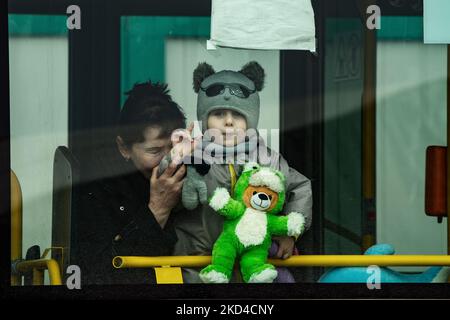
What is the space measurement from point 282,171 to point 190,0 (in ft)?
2.65

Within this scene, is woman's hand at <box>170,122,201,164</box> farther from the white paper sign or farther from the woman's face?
the white paper sign

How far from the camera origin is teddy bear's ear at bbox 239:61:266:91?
607 cm

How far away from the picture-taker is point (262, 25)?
19.8 ft

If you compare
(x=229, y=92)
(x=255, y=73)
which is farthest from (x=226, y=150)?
(x=255, y=73)

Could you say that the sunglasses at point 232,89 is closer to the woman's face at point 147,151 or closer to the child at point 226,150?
the child at point 226,150

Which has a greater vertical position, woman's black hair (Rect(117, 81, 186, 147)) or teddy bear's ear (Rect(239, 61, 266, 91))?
teddy bear's ear (Rect(239, 61, 266, 91))

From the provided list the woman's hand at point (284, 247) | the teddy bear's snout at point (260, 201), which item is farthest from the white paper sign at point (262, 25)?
the woman's hand at point (284, 247)

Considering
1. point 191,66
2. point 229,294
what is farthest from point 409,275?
point 191,66

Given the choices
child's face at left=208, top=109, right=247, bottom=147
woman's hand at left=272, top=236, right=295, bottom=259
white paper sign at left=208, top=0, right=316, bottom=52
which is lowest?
woman's hand at left=272, top=236, right=295, bottom=259

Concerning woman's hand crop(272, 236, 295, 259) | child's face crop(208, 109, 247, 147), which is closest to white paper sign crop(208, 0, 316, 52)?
child's face crop(208, 109, 247, 147)

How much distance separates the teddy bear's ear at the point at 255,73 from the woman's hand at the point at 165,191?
460mm

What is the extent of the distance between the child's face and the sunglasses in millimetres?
80

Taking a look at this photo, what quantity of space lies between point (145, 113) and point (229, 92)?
0.36 metres

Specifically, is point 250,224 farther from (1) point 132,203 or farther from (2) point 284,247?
(1) point 132,203
